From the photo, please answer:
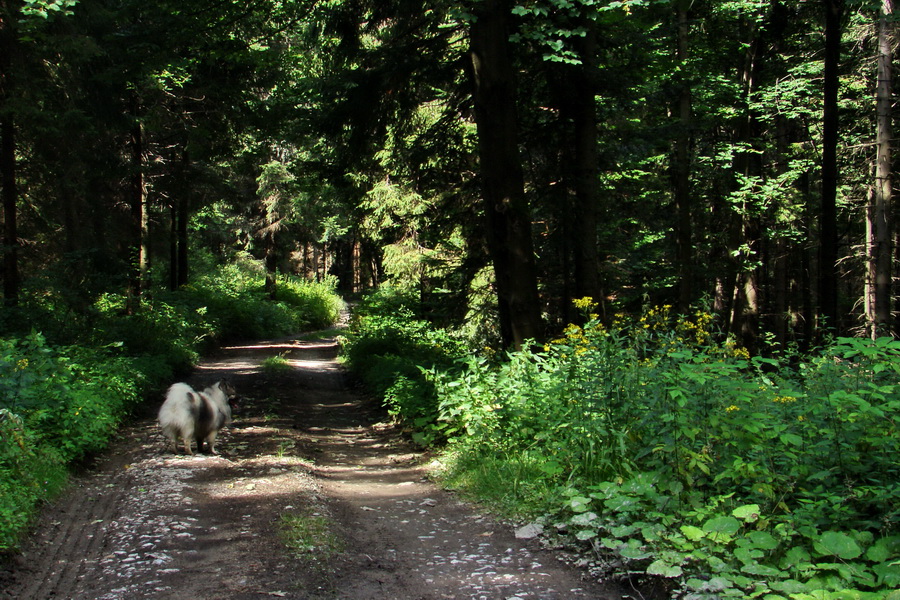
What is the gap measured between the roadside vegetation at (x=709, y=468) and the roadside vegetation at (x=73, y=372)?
12.9 feet

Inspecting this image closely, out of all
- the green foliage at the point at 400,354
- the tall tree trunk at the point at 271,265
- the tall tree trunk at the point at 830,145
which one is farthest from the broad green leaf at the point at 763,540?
the tall tree trunk at the point at 271,265

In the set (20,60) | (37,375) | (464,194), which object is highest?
(20,60)

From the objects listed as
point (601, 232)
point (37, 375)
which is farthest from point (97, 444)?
point (601, 232)

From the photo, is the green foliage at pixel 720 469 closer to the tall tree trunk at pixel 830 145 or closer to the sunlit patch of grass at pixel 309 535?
the sunlit patch of grass at pixel 309 535

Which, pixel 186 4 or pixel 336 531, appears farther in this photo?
pixel 186 4

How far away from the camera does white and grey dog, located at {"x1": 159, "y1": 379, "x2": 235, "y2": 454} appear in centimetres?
754

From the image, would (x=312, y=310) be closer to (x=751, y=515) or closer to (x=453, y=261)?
(x=453, y=261)

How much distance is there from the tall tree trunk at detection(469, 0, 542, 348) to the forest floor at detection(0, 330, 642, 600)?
2.58 meters

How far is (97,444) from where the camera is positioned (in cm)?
747

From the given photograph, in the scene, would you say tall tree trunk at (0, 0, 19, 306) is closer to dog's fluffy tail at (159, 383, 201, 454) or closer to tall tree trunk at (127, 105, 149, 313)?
tall tree trunk at (127, 105, 149, 313)

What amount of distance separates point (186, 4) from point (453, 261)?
8566mm

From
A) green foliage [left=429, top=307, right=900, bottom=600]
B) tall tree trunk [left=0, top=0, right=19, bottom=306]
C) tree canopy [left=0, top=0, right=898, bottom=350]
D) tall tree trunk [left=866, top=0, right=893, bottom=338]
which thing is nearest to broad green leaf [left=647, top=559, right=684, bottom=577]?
green foliage [left=429, top=307, right=900, bottom=600]

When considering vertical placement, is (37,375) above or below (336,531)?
above

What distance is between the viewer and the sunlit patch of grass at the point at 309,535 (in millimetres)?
4707
